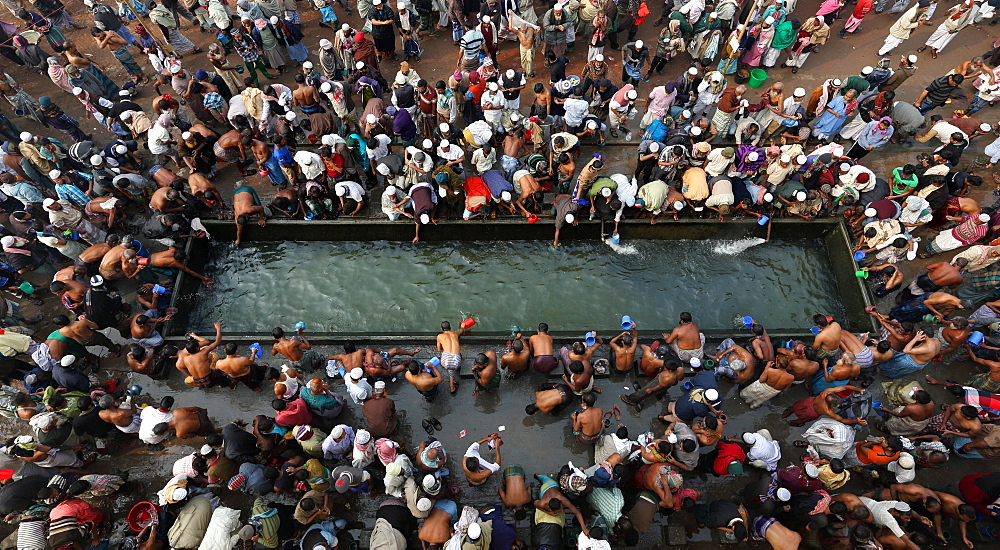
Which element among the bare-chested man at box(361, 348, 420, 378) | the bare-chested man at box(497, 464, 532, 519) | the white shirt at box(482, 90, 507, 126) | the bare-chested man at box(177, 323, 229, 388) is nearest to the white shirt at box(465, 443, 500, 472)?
the bare-chested man at box(497, 464, 532, 519)

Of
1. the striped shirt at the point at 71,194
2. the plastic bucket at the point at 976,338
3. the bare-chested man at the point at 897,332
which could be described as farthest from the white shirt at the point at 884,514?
the striped shirt at the point at 71,194

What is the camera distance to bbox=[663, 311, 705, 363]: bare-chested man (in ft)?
25.3

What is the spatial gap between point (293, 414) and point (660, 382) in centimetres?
535

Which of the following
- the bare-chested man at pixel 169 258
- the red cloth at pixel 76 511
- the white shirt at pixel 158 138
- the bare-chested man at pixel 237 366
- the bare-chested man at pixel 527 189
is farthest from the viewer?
the white shirt at pixel 158 138

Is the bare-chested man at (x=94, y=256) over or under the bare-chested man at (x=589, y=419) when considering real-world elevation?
over

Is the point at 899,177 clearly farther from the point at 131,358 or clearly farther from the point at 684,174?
the point at 131,358

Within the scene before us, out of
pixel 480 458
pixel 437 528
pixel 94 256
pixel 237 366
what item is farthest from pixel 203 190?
pixel 437 528

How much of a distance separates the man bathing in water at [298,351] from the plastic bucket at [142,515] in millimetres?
2535

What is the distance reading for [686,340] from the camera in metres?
7.77

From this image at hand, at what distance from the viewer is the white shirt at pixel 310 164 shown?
8.98 m

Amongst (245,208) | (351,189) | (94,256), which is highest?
(351,189)

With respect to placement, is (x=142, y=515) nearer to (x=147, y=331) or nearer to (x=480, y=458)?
(x=147, y=331)

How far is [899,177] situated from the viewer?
889cm

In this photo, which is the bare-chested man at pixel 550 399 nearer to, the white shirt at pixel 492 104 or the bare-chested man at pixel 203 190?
the white shirt at pixel 492 104
